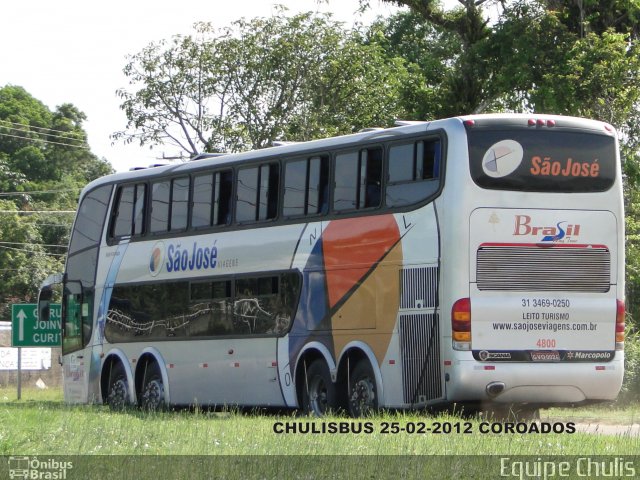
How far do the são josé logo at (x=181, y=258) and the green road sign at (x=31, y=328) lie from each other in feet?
29.2

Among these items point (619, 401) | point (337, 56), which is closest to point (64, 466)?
point (619, 401)

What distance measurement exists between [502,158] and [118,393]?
9.16m

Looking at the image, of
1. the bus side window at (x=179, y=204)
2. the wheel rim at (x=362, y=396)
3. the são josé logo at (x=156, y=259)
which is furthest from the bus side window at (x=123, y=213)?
the wheel rim at (x=362, y=396)

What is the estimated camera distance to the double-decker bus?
1648 centimetres

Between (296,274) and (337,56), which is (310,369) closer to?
(296,274)

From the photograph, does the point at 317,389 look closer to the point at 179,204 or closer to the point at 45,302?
the point at 179,204

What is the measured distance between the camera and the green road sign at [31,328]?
3042cm

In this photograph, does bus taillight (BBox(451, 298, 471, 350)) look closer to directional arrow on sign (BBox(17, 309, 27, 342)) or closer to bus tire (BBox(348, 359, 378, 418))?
bus tire (BBox(348, 359, 378, 418))

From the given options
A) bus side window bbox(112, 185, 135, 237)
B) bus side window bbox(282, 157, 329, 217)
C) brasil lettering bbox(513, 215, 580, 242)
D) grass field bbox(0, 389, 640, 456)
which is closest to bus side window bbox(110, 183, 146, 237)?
bus side window bbox(112, 185, 135, 237)

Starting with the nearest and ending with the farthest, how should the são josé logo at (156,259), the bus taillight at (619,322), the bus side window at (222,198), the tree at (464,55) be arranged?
1. the bus taillight at (619,322)
2. the bus side window at (222,198)
3. the são josé logo at (156,259)
4. the tree at (464,55)

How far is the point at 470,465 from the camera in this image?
1070 cm

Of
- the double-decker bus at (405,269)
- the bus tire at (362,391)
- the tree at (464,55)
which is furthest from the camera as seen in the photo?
the tree at (464,55)

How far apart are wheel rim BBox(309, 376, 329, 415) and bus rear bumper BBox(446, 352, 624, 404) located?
2.83 m

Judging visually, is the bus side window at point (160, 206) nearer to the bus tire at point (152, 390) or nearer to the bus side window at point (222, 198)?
the bus side window at point (222, 198)
